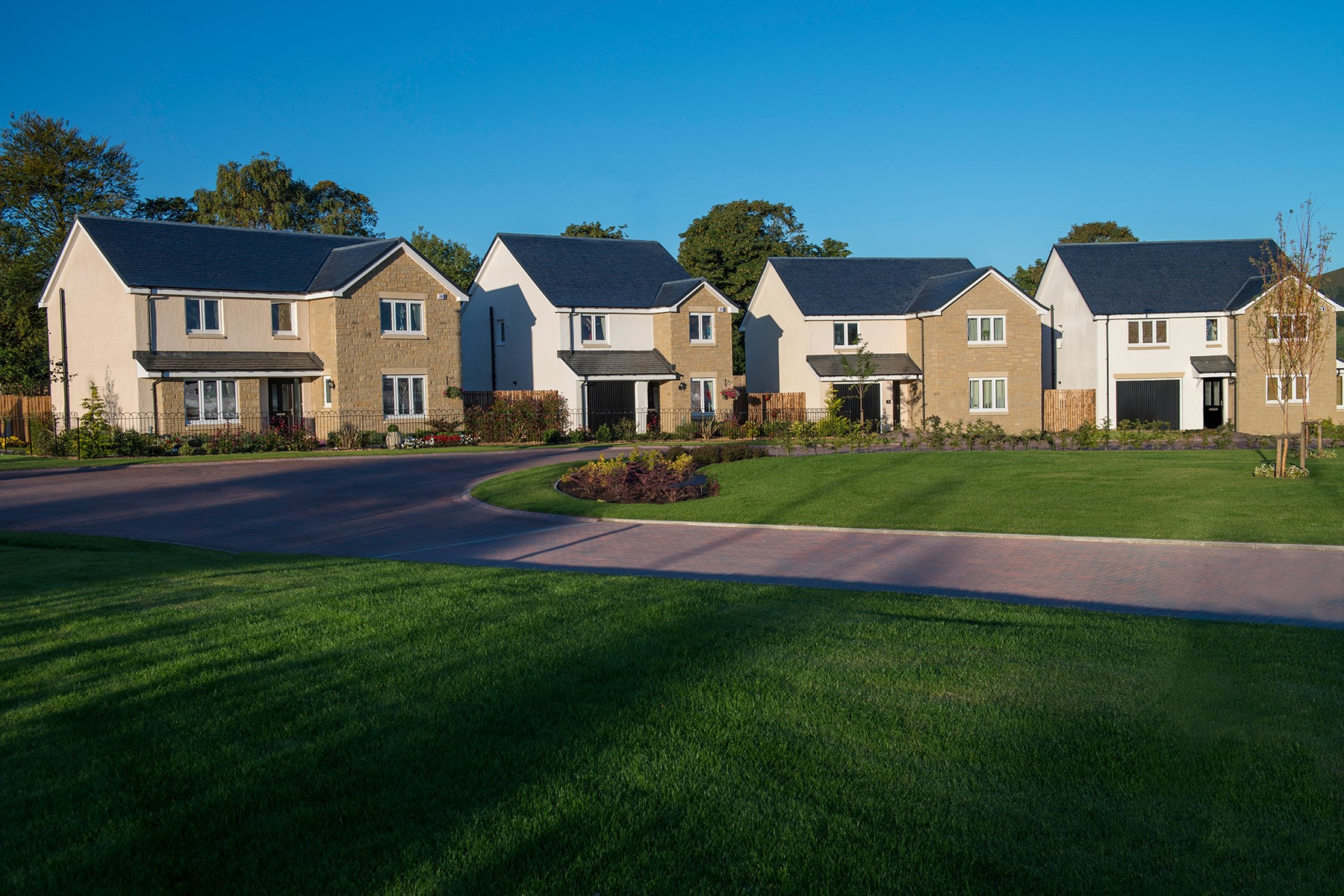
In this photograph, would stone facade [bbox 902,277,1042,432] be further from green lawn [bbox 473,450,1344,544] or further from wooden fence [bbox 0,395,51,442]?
wooden fence [bbox 0,395,51,442]

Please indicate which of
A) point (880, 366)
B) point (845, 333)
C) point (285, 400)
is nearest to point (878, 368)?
point (880, 366)

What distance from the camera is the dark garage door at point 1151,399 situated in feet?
162

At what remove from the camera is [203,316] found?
3912cm

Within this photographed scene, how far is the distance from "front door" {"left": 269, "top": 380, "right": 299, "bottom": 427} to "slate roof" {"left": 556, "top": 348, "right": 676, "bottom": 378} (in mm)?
10754

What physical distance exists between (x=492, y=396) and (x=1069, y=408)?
84.7ft

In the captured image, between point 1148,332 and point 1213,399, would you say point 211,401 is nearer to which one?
point 1148,332

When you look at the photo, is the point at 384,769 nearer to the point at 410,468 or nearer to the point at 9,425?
the point at 410,468

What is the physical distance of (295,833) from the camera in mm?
4727

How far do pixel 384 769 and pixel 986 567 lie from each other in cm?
974

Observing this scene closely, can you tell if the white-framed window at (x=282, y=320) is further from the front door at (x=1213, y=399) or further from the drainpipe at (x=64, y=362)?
the front door at (x=1213, y=399)

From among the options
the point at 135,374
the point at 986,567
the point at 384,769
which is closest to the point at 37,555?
the point at 384,769

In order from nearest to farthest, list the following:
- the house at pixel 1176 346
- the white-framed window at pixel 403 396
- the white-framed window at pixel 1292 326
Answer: the white-framed window at pixel 1292 326
the white-framed window at pixel 403 396
the house at pixel 1176 346

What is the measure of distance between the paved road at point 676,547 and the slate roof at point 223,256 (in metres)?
15.1

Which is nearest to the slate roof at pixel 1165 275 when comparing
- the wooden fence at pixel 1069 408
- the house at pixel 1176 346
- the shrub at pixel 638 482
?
the house at pixel 1176 346
